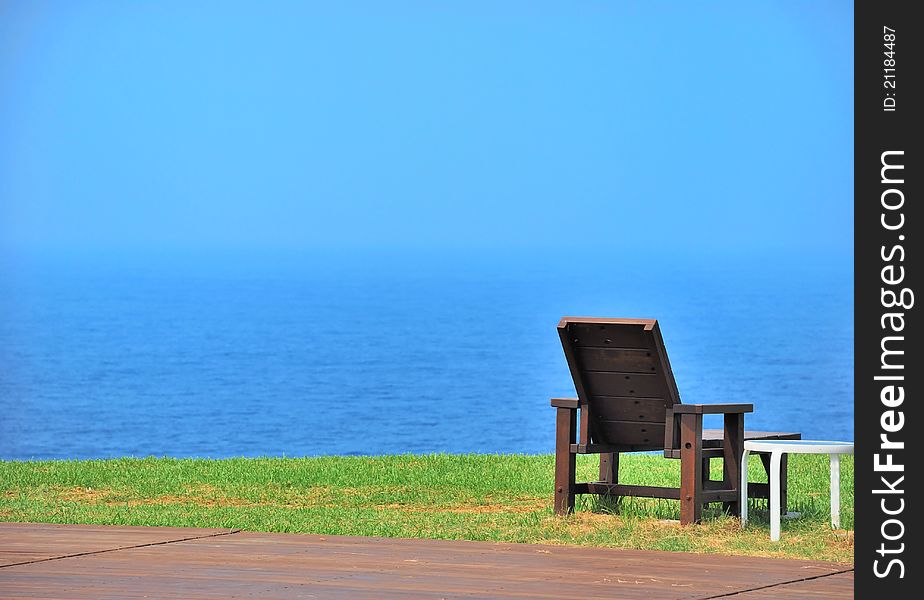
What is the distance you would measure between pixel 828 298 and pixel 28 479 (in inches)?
2861

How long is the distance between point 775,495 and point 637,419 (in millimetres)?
886

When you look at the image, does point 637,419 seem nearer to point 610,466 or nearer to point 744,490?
point 610,466

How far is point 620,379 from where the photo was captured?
7.52 metres

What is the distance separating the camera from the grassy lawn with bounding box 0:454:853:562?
6.96 metres

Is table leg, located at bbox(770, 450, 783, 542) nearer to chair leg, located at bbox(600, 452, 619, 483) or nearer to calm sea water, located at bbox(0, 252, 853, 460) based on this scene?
chair leg, located at bbox(600, 452, 619, 483)

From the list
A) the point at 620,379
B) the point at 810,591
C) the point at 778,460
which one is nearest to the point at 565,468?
the point at 620,379

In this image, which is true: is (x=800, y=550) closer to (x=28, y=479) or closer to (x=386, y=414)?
(x=28, y=479)

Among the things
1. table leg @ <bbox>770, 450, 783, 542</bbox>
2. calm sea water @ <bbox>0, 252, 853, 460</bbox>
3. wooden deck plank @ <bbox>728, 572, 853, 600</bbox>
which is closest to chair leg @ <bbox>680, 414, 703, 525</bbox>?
table leg @ <bbox>770, 450, 783, 542</bbox>

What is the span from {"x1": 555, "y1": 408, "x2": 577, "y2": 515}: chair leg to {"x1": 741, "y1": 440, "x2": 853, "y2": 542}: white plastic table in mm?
807

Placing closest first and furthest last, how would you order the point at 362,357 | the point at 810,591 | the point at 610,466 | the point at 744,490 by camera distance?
the point at 810,591, the point at 744,490, the point at 610,466, the point at 362,357

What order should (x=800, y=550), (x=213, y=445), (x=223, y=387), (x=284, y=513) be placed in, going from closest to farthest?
(x=800, y=550) → (x=284, y=513) → (x=213, y=445) → (x=223, y=387)

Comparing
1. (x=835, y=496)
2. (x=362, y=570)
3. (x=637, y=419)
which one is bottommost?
(x=362, y=570)
